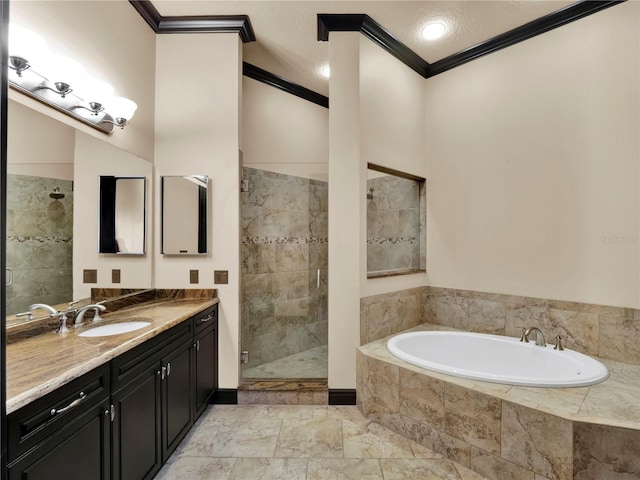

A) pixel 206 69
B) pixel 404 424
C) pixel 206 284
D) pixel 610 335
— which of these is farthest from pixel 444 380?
pixel 206 69

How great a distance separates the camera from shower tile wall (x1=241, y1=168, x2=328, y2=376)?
3.06 metres

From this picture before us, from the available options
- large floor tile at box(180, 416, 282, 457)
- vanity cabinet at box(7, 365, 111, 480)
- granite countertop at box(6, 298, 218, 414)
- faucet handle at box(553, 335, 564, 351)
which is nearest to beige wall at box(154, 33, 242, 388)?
large floor tile at box(180, 416, 282, 457)

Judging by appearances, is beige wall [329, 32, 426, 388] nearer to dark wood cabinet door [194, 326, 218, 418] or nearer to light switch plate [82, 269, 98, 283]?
dark wood cabinet door [194, 326, 218, 418]

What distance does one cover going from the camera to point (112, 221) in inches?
83.1

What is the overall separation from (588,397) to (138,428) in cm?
237

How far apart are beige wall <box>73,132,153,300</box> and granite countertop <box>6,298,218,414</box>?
0.31 meters

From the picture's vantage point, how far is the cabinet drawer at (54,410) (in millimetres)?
928

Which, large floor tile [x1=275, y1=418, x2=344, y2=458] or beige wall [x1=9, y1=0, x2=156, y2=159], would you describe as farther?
large floor tile [x1=275, y1=418, x2=344, y2=458]

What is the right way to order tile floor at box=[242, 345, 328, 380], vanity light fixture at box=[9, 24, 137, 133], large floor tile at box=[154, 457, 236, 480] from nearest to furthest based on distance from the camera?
vanity light fixture at box=[9, 24, 137, 133]
large floor tile at box=[154, 457, 236, 480]
tile floor at box=[242, 345, 328, 380]

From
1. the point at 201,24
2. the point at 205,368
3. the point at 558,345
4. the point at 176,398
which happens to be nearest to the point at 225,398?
the point at 205,368

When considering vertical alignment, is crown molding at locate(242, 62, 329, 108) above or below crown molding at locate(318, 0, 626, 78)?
below

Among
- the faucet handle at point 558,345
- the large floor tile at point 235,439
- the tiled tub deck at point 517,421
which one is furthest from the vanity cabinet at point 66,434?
the faucet handle at point 558,345

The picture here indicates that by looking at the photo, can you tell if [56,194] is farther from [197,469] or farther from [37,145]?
[197,469]

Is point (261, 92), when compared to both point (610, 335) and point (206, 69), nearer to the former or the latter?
point (206, 69)
